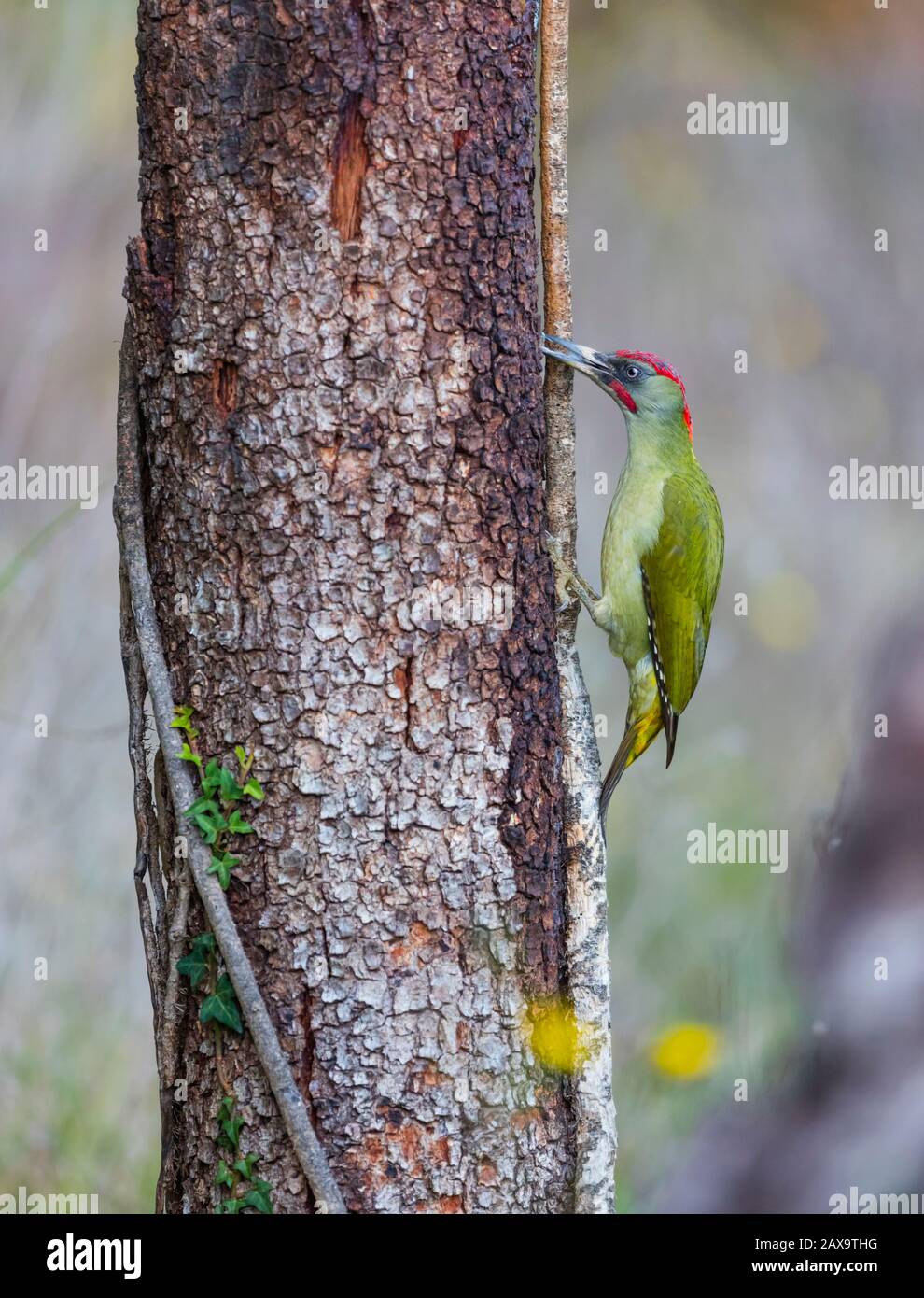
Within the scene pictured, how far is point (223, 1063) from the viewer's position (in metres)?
2.07

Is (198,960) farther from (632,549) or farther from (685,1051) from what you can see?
(685,1051)

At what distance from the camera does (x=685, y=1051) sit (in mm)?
4855

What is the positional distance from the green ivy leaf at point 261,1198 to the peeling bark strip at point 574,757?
55 cm

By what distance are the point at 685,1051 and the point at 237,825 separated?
331 centimetres

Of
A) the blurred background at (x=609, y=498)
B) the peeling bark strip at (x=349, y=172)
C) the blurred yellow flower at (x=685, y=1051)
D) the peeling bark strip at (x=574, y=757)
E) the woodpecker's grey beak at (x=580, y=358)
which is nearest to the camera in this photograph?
the peeling bark strip at (x=349, y=172)

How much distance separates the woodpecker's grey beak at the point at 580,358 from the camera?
2645 millimetres

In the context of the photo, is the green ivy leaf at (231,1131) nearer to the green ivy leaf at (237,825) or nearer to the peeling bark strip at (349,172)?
the green ivy leaf at (237,825)

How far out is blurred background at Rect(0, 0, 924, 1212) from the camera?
4.50 meters

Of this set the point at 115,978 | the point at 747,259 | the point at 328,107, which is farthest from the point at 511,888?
the point at 747,259

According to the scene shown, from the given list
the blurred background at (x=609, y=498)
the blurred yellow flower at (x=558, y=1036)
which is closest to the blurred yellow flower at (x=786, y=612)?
the blurred background at (x=609, y=498)

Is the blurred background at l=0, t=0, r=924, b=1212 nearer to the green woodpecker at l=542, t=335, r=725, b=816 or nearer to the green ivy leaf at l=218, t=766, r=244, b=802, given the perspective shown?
the green woodpecker at l=542, t=335, r=725, b=816

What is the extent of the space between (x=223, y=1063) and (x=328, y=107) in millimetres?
1536

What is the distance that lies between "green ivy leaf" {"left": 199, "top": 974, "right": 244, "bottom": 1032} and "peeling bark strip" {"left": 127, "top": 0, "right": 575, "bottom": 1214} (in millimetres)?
54

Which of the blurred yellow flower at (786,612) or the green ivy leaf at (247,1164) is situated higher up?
the blurred yellow flower at (786,612)
